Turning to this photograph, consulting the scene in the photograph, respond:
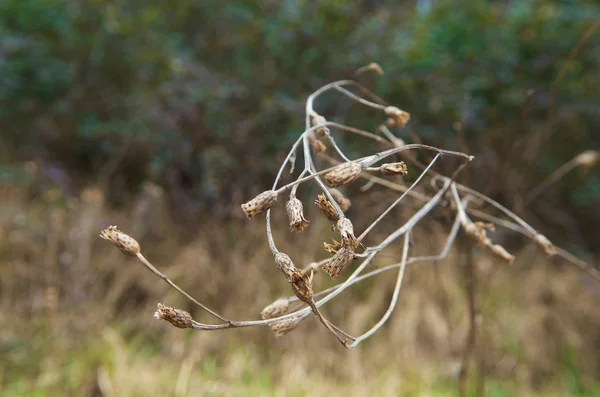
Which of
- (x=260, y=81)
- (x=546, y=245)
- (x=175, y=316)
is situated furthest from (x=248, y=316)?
(x=175, y=316)

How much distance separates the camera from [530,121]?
3.79 metres

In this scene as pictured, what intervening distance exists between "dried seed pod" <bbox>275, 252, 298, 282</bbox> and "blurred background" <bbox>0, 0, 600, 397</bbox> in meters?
1.82

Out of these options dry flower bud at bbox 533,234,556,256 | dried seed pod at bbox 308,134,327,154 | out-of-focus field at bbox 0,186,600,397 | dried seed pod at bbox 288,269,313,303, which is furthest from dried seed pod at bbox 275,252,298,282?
out-of-focus field at bbox 0,186,600,397

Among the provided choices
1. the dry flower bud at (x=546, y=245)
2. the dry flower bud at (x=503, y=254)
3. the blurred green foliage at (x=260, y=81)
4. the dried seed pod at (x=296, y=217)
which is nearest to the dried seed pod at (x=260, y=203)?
the dried seed pod at (x=296, y=217)

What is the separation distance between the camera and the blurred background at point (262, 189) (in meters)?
2.94

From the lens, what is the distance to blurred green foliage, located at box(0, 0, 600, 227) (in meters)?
3.47

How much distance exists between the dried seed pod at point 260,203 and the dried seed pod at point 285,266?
0.08 m

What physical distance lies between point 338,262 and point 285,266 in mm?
80

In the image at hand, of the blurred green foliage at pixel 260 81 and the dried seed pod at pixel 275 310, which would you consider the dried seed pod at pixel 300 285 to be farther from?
the blurred green foliage at pixel 260 81

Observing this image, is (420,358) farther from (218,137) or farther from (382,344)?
(218,137)

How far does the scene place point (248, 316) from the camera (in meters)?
3.28

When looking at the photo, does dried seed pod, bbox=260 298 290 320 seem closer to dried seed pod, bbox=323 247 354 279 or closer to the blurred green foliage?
dried seed pod, bbox=323 247 354 279

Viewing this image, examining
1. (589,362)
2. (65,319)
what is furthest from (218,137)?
(589,362)

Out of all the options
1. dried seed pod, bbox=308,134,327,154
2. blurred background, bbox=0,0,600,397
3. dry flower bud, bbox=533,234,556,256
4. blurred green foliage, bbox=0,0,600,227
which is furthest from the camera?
blurred green foliage, bbox=0,0,600,227
